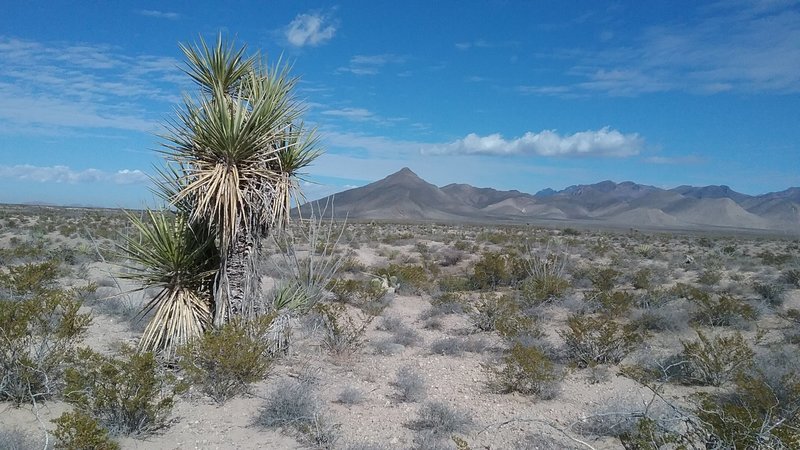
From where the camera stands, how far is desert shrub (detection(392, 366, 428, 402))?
727 centimetres

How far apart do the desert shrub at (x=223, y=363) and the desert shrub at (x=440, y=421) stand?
2041 millimetres

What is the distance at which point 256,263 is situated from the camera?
7.93 meters

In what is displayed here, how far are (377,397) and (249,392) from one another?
5.52 feet

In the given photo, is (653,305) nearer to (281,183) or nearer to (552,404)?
(552,404)

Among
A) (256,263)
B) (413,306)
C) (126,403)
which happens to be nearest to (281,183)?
(256,263)

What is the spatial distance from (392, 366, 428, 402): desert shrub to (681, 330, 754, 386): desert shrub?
375 centimetres

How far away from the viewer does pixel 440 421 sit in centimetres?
623

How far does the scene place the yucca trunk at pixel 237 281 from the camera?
25.1ft

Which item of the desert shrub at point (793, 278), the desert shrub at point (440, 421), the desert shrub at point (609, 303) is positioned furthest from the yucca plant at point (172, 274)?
the desert shrub at point (793, 278)

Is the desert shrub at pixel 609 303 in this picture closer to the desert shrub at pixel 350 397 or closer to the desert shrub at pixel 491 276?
the desert shrub at pixel 491 276

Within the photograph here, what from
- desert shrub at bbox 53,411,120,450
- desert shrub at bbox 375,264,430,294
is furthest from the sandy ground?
desert shrub at bbox 375,264,430,294


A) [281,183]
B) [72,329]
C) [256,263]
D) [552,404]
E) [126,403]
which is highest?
[281,183]

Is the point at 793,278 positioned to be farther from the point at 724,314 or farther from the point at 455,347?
the point at 455,347

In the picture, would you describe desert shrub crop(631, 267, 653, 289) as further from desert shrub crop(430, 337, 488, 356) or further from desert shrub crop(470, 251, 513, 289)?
desert shrub crop(430, 337, 488, 356)
